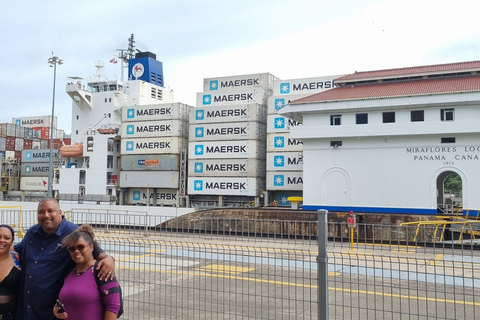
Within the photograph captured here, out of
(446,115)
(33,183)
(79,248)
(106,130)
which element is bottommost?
(79,248)

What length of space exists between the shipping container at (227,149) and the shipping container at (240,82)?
5.33m

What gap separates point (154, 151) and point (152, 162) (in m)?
0.99

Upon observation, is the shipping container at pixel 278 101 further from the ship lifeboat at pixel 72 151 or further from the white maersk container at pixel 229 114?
the ship lifeboat at pixel 72 151

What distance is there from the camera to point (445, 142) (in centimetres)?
2186

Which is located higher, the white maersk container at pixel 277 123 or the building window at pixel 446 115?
the white maersk container at pixel 277 123

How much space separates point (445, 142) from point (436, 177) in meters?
1.96

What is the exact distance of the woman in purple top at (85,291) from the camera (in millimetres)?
2785

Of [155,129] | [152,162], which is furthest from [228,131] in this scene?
[152,162]

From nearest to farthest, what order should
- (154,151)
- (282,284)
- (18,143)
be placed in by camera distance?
(282,284) < (154,151) < (18,143)

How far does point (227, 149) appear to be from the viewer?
107 ft

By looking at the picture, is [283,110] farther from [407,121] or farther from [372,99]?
[407,121]

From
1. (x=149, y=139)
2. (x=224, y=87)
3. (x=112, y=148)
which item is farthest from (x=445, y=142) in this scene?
(x=112, y=148)

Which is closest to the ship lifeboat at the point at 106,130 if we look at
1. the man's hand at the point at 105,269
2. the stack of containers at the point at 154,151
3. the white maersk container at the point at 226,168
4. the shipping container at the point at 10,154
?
the stack of containers at the point at 154,151

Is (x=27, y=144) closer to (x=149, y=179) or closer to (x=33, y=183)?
(x=33, y=183)
